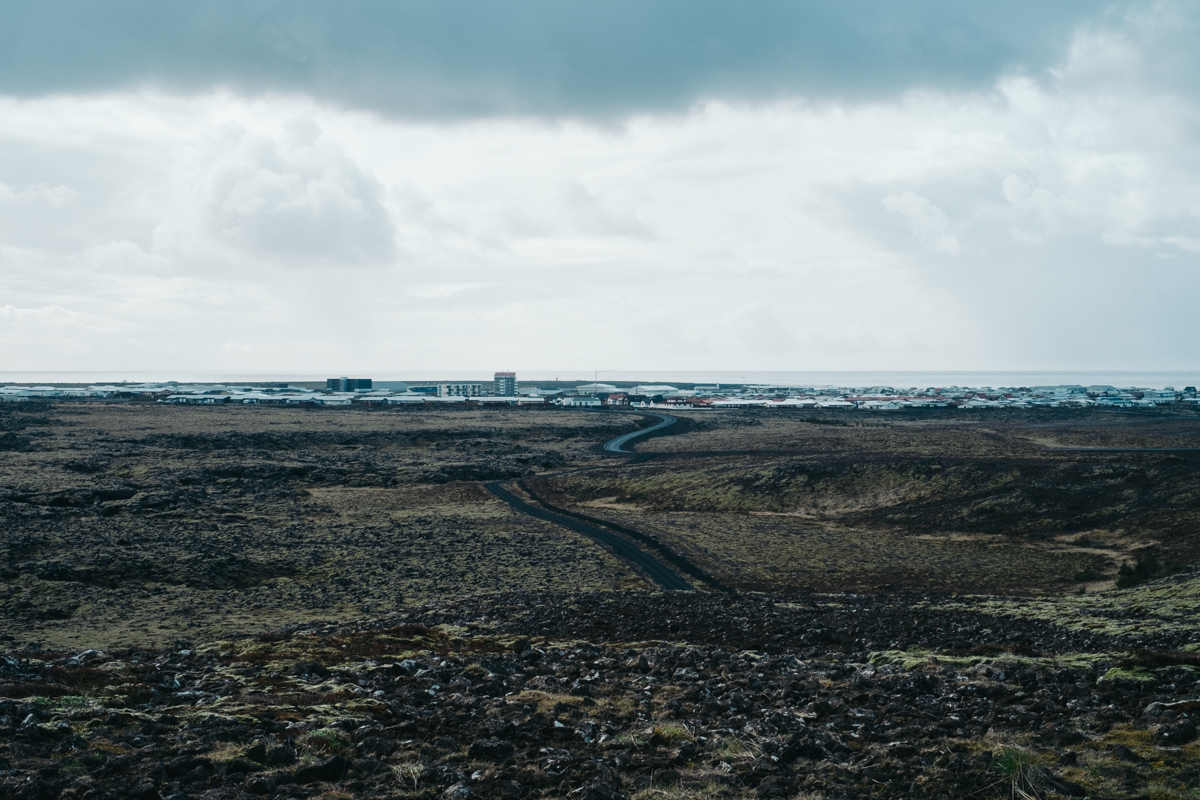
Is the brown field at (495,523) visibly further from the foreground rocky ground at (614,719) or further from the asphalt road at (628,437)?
the foreground rocky ground at (614,719)

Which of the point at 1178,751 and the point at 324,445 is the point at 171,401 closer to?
the point at 324,445

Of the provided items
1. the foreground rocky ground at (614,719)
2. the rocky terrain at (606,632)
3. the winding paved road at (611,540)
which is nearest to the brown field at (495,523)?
the rocky terrain at (606,632)

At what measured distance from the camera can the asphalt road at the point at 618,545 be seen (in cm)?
3356

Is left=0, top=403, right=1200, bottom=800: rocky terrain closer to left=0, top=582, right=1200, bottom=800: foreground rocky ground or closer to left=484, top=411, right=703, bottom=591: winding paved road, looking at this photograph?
left=0, top=582, right=1200, bottom=800: foreground rocky ground

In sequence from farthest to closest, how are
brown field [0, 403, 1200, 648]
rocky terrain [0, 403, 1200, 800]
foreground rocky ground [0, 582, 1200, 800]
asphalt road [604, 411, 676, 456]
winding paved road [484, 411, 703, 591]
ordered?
asphalt road [604, 411, 676, 456] → winding paved road [484, 411, 703, 591] → brown field [0, 403, 1200, 648] → rocky terrain [0, 403, 1200, 800] → foreground rocky ground [0, 582, 1200, 800]

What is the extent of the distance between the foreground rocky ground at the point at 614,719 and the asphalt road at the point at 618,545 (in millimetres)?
14844

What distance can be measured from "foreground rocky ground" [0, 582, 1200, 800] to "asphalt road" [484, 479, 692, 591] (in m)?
14.8

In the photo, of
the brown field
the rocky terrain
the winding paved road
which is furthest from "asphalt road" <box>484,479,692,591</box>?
the brown field

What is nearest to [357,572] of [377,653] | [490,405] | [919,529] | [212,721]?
[377,653]

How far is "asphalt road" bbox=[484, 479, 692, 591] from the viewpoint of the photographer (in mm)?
33562

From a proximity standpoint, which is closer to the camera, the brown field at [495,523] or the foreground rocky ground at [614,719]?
the foreground rocky ground at [614,719]

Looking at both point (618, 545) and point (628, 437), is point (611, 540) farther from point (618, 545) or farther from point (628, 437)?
point (628, 437)

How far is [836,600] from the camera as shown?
26.7 meters

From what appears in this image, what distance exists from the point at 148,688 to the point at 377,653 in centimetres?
505
